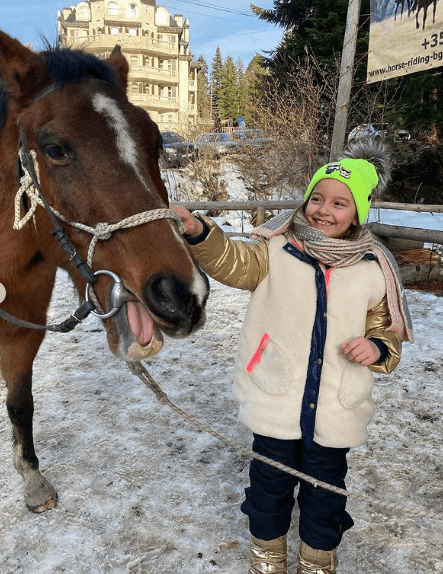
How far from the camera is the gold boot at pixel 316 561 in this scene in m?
1.72

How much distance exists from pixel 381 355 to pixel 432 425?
1786 millimetres

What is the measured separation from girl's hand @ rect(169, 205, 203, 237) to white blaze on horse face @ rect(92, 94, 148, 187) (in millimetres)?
225

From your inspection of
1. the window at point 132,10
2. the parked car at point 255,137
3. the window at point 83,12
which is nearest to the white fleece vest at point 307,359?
the parked car at point 255,137

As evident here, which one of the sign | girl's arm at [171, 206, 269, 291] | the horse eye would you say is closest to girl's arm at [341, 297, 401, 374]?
girl's arm at [171, 206, 269, 291]

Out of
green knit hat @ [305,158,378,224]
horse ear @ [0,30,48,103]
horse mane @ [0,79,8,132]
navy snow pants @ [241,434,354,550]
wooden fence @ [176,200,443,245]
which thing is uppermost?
horse ear @ [0,30,48,103]

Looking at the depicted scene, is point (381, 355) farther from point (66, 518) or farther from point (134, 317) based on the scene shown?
point (66, 518)

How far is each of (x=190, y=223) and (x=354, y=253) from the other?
652 mm

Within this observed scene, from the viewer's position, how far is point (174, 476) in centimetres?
246

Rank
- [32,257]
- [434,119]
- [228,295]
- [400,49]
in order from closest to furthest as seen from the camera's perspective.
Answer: [32,257], [400,49], [228,295], [434,119]

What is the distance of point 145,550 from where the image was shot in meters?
1.97

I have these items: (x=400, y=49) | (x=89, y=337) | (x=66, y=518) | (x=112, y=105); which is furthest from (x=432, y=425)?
(x=400, y=49)

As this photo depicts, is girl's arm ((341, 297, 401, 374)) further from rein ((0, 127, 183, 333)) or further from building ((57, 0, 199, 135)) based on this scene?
building ((57, 0, 199, 135))

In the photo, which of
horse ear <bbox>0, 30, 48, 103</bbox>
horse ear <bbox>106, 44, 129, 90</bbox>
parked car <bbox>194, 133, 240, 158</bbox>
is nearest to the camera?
horse ear <bbox>0, 30, 48, 103</bbox>

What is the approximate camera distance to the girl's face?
64.4 inches
